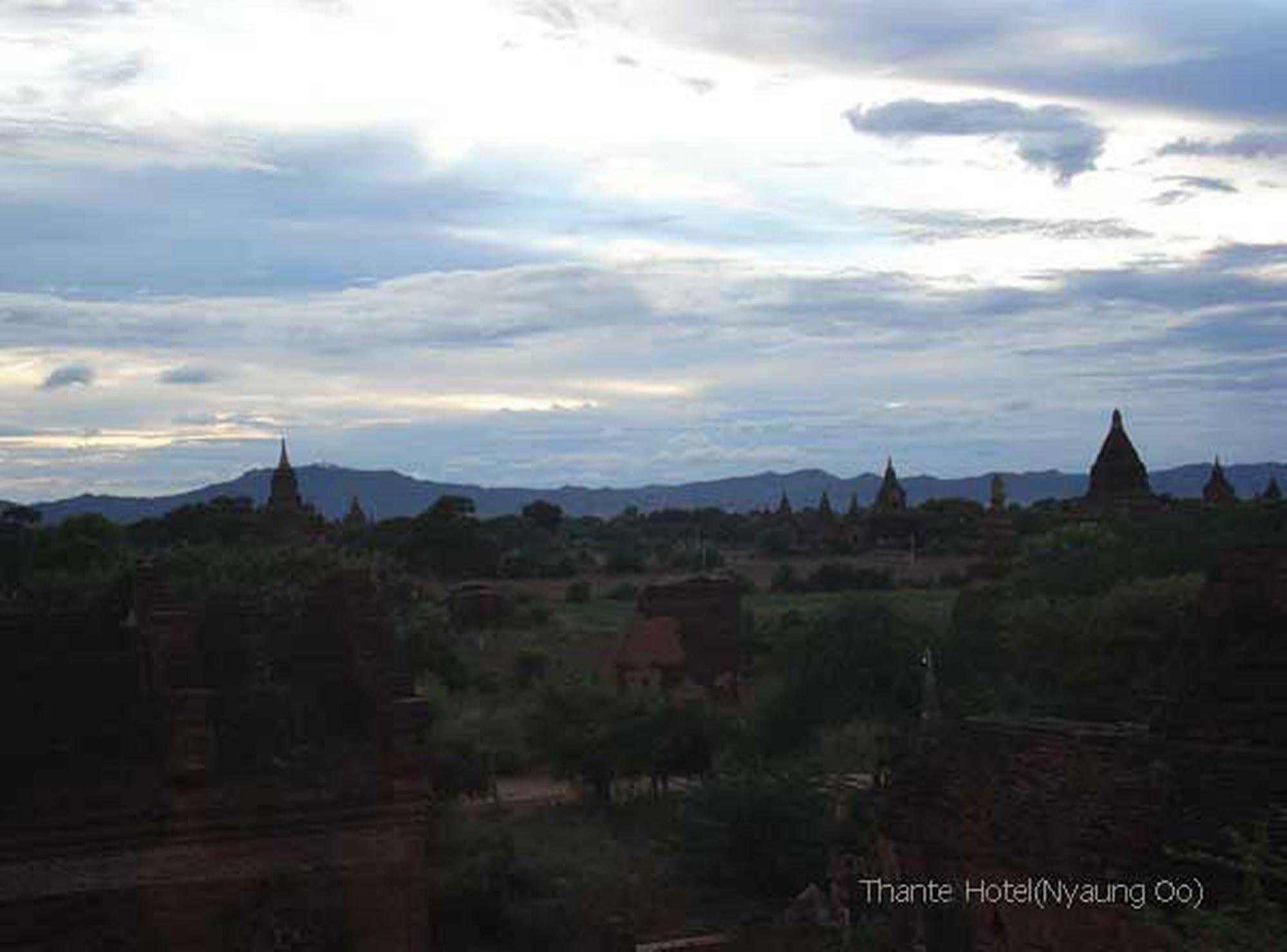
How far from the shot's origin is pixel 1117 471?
195ft

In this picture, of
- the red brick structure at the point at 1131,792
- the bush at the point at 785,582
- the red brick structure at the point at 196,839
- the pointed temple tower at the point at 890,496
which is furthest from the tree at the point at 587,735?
the pointed temple tower at the point at 890,496

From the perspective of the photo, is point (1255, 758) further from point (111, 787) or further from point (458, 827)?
point (458, 827)

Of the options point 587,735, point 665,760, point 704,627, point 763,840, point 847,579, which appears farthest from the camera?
point 847,579

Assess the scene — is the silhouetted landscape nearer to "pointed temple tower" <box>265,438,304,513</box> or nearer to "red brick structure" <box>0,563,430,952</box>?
"red brick structure" <box>0,563,430,952</box>

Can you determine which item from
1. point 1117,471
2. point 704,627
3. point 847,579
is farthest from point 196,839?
point 847,579

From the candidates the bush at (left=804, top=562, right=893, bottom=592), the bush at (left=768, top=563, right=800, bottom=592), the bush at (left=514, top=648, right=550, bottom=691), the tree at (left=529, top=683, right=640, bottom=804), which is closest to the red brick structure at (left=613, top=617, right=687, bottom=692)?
the bush at (left=514, top=648, right=550, bottom=691)

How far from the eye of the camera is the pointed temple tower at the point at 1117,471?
5881 centimetres

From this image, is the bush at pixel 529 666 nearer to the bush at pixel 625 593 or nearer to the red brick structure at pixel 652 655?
the red brick structure at pixel 652 655

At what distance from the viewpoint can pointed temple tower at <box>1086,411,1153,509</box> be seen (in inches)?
2315

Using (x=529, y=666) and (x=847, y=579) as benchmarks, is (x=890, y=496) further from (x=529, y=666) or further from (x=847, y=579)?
(x=529, y=666)

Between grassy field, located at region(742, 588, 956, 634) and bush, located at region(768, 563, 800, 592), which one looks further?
bush, located at region(768, 563, 800, 592)

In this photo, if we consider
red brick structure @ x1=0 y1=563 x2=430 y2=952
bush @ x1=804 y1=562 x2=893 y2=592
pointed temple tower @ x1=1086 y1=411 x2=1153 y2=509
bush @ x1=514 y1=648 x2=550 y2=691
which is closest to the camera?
red brick structure @ x1=0 y1=563 x2=430 y2=952

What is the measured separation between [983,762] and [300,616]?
745 centimetres

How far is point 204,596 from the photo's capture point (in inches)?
614
